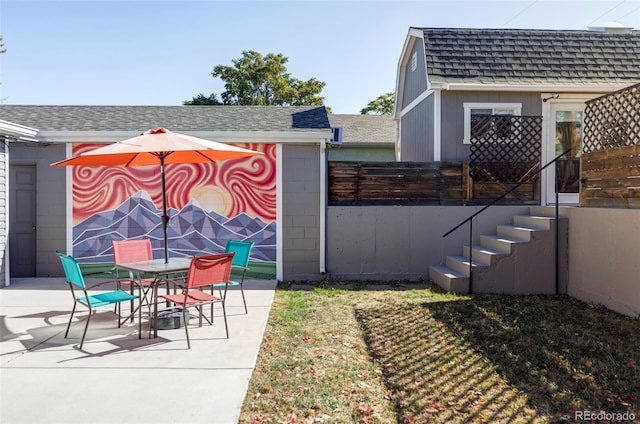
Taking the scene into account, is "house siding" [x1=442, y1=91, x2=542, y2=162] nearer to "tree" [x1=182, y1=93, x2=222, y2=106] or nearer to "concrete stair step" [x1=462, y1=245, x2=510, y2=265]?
"concrete stair step" [x1=462, y1=245, x2=510, y2=265]

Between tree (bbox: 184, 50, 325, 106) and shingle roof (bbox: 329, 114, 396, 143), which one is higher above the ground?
tree (bbox: 184, 50, 325, 106)

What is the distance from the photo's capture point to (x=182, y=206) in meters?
8.41

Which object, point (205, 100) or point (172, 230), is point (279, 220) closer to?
point (172, 230)

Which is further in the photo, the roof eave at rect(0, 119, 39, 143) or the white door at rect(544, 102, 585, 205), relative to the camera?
the white door at rect(544, 102, 585, 205)

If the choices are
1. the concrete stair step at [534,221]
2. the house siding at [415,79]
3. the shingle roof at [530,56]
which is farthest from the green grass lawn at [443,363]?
the house siding at [415,79]

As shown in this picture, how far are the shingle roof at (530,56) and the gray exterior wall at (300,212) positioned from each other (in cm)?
328

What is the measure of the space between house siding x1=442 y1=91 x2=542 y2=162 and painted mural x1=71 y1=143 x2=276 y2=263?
142 inches

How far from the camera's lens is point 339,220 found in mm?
8516

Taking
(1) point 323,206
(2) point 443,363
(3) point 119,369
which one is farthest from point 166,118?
(2) point 443,363

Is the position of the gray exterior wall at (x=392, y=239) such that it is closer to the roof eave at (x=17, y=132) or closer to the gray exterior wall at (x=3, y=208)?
the roof eave at (x=17, y=132)

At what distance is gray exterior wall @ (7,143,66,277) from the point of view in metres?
8.26

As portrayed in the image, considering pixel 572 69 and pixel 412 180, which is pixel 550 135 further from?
pixel 412 180

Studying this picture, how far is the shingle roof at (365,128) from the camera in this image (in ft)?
55.9

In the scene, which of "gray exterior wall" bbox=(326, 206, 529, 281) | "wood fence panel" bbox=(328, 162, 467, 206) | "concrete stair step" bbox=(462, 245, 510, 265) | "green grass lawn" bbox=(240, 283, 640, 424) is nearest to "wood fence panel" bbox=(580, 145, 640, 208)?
"concrete stair step" bbox=(462, 245, 510, 265)
